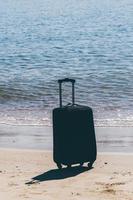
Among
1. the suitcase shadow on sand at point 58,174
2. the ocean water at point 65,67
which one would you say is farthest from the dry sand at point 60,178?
the ocean water at point 65,67

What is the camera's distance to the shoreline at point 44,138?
44.4 ft

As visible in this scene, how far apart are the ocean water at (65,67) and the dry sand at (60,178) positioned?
3.80 meters

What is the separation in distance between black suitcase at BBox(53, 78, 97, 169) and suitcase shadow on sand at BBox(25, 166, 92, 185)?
0.32 feet

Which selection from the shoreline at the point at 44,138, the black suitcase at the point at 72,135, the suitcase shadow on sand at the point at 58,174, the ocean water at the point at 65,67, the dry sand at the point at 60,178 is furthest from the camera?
the ocean water at the point at 65,67

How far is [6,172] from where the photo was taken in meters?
11.4

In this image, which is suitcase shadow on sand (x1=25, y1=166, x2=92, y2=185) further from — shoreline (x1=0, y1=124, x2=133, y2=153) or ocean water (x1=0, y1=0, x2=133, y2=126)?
ocean water (x1=0, y1=0, x2=133, y2=126)

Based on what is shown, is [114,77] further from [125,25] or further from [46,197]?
[125,25]

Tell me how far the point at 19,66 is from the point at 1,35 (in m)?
16.8

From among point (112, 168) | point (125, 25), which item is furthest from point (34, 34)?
point (112, 168)

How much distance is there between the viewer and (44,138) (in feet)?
47.3

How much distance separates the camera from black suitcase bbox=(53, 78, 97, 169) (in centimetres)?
1142

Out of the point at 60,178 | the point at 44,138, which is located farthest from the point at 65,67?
the point at 60,178

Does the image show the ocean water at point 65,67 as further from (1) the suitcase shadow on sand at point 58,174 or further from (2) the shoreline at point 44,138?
(1) the suitcase shadow on sand at point 58,174

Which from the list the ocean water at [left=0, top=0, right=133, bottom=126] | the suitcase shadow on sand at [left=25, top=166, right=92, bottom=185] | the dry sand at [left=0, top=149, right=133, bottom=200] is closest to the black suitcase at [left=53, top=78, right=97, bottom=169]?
the suitcase shadow on sand at [left=25, top=166, right=92, bottom=185]
